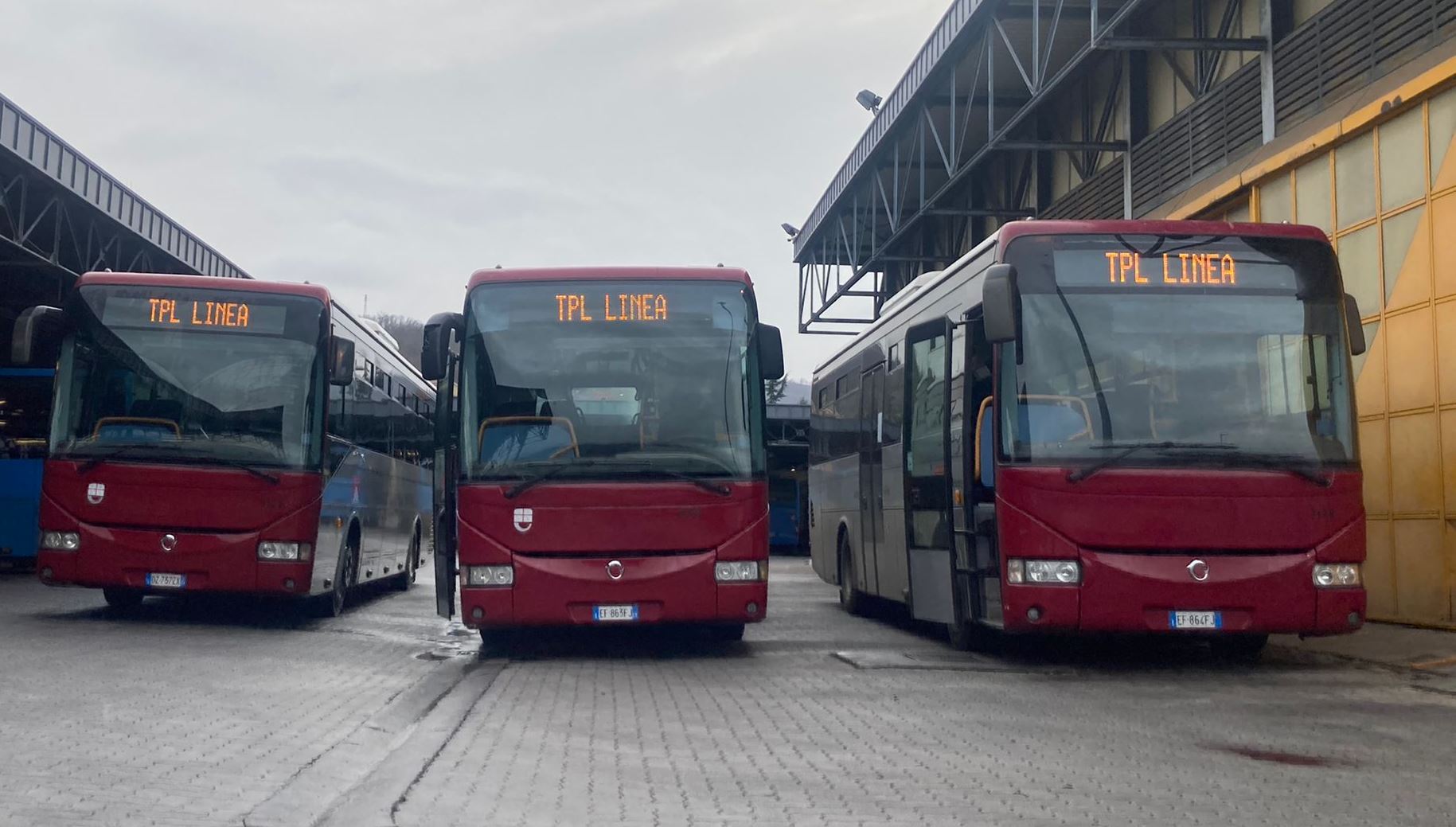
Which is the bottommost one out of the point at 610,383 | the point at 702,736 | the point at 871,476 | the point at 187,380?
the point at 702,736

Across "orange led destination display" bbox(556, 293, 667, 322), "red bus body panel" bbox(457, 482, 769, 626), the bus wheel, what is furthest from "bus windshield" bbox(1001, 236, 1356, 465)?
the bus wheel

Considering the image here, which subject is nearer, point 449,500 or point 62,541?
point 449,500

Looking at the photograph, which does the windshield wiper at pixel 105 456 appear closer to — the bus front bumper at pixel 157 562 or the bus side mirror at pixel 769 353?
the bus front bumper at pixel 157 562

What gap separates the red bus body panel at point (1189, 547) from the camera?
10.7m

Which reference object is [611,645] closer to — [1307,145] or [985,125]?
[1307,145]

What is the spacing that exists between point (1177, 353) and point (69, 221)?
22568 mm

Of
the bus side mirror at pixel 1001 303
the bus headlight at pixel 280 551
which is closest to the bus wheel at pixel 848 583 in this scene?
the bus headlight at pixel 280 551

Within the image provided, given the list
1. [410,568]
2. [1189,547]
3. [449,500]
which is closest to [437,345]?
[449,500]

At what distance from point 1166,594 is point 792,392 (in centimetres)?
7497

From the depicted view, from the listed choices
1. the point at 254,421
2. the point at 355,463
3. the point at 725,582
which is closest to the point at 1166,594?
the point at 725,582

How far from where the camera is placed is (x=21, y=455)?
23500mm

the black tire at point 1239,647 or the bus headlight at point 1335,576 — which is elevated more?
the bus headlight at point 1335,576

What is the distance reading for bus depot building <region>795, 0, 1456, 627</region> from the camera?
48.1ft

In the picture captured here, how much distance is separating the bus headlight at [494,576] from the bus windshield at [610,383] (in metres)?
0.72
